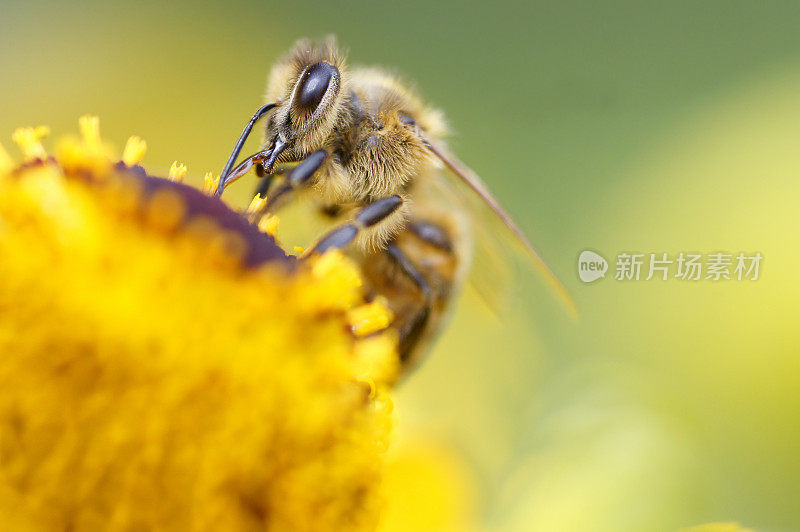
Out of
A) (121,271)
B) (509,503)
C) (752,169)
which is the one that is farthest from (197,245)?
(752,169)

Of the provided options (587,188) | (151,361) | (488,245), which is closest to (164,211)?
(151,361)

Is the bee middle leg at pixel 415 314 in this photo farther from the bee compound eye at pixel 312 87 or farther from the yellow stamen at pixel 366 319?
the yellow stamen at pixel 366 319

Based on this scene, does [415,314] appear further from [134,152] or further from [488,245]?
[134,152]

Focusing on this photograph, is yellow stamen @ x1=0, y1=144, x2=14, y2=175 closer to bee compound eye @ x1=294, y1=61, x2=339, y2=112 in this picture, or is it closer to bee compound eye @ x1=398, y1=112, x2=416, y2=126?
bee compound eye @ x1=294, y1=61, x2=339, y2=112

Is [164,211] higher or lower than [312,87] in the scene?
lower

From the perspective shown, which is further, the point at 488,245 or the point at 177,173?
the point at 488,245

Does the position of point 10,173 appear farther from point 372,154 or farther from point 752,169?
point 752,169
